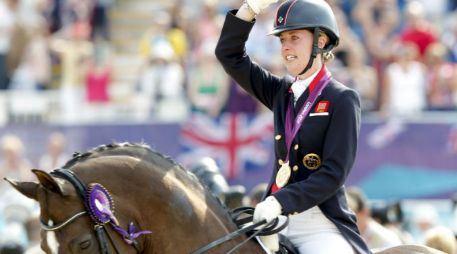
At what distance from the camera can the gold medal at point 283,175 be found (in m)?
6.62

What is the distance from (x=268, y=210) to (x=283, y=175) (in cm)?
36

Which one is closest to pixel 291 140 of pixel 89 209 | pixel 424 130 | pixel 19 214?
pixel 89 209

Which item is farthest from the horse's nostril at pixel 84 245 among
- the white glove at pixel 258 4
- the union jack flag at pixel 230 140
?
the union jack flag at pixel 230 140

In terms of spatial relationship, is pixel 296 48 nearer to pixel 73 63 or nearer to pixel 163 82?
pixel 163 82

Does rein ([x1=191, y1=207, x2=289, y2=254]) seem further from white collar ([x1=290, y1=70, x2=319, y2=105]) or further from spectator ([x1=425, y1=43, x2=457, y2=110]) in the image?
spectator ([x1=425, y1=43, x2=457, y2=110])

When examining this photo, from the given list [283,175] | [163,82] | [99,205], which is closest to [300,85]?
[283,175]

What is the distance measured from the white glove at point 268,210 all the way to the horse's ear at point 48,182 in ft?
3.61

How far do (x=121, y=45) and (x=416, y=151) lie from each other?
6.79 meters

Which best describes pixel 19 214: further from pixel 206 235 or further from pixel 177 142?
pixel 206 235

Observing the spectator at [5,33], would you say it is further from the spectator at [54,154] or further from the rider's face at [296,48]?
the rider's face at [296,48]

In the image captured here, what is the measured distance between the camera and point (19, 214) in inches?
552

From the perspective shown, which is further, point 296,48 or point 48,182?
point 296,48

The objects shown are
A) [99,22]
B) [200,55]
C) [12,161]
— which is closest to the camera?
[12,161]

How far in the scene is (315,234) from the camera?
673cm
